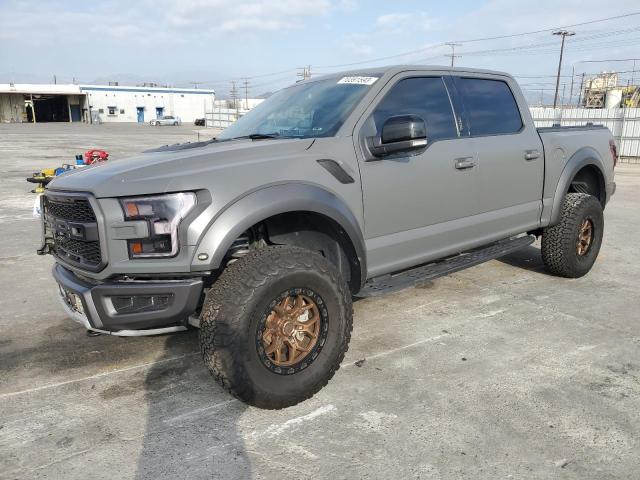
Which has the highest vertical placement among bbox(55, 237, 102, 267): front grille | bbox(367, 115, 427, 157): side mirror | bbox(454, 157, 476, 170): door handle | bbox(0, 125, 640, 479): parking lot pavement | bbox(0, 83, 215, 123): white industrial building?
bbox(0, 83, 215, 123): white industrial building

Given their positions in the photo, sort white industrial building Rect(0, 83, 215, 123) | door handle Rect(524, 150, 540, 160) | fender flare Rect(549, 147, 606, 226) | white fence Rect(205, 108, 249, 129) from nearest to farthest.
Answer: door handle Rect(524, 150, 540, 160) → fender flare Rect(549, 147, 606, 226) → white fence Rect(205, 108, 249, 129) → white industrial building Rect(0, 83, 215, 123)

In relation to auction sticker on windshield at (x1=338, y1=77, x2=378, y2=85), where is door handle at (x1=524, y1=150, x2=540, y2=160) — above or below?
below

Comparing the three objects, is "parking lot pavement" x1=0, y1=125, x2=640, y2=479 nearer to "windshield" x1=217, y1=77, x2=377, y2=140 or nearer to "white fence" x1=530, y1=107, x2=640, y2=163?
"windshield" x1=217, y1=77, x2=377, y2=140

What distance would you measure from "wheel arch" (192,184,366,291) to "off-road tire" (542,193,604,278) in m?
2.55

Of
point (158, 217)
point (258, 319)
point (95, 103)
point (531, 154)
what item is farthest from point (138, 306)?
point (95, 103)

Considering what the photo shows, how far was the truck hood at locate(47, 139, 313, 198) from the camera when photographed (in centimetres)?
257

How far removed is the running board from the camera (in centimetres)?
343

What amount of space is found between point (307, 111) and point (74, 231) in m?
1.74

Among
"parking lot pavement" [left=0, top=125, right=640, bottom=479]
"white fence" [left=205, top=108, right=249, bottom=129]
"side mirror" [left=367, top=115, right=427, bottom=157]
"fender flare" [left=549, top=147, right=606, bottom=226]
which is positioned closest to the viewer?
"parking lot pavement" [left=0, top=125, right=640, bottom=479]

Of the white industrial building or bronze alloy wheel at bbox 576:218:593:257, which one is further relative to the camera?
the white industrial building

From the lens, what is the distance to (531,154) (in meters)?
4.53

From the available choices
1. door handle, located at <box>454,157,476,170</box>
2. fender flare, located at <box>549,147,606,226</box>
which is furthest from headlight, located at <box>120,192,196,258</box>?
fender flare, located at <box>549,147,606,226</box>

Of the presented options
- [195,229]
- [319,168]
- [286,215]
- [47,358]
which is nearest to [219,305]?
[195,229]

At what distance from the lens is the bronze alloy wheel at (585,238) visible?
517 centimetres
